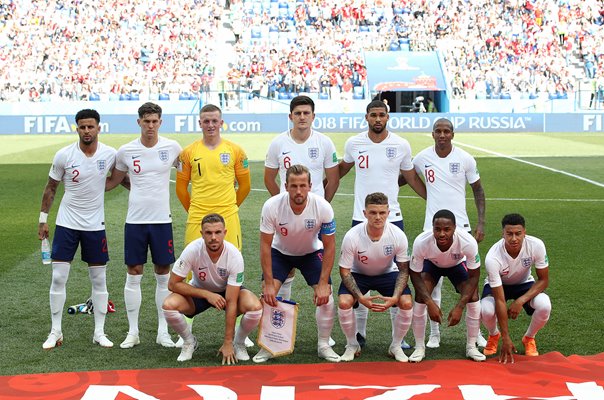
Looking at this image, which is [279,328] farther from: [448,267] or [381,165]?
[381,165]

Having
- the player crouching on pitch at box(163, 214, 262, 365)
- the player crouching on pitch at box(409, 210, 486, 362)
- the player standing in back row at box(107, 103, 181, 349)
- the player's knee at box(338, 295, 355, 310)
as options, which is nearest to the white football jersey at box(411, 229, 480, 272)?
the player crouching on pitch at box(409, 210, 486, 362)

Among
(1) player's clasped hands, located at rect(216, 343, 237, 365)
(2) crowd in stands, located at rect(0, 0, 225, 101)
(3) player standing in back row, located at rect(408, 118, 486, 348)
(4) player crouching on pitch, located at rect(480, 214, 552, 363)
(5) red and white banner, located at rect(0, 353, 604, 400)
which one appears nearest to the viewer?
(5) red and white banner, located at rect(0, 353, 604, 400)

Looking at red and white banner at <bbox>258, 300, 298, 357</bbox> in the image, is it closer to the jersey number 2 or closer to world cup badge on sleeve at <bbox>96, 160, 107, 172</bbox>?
the jersey number 2

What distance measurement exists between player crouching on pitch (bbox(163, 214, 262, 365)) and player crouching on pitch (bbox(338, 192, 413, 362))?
766 millimetres

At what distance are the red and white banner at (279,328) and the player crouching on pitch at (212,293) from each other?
13cm

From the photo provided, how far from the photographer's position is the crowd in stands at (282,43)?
1630 inches

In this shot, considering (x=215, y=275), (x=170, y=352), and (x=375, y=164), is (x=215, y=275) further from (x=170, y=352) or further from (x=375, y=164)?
(x=375, y=164)

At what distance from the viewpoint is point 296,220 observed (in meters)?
7.78

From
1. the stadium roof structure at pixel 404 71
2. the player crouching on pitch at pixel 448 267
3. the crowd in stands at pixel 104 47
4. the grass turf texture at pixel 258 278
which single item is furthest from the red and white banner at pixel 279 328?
the stadium roof structure at pixel 404 71

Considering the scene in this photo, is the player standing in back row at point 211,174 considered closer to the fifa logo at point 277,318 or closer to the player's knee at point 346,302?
the fifa logo at point 277,318

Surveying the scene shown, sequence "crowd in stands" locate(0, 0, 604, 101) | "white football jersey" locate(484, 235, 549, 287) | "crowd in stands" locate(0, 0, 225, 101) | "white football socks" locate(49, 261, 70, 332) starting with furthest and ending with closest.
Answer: "crowd in stands" locate(0, 0, 604, 101) → "crowd in stands" locate(0, 0, 225, 101) → "white football socks" locate(49, 261, 70, 332) → "white football jersey" locate(484, 235, 549, 287)

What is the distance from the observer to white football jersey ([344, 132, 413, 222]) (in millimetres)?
8648

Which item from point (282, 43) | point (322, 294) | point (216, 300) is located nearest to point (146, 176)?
point (216, 300)

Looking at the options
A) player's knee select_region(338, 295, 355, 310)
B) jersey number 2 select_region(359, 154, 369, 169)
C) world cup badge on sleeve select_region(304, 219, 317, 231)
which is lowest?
player's knee select_region(338, 295, 355, 310)
